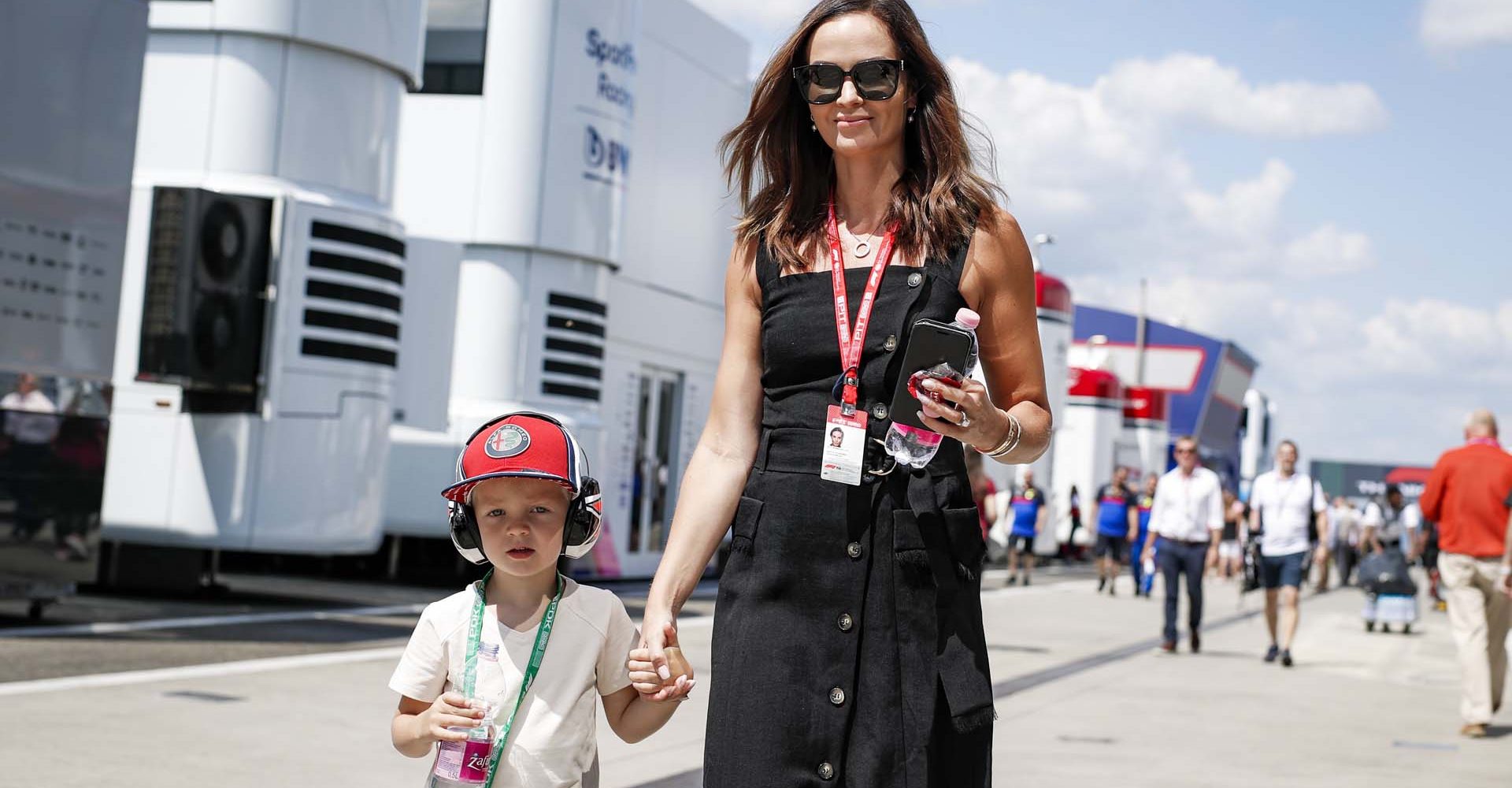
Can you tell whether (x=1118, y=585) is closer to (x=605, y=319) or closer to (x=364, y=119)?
(x=605, y=319)

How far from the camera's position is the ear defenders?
3248 millimetres

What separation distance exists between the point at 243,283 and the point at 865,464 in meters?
11.6

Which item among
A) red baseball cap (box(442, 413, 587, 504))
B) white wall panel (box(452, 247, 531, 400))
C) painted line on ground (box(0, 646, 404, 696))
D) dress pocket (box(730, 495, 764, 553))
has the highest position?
white wall panel (box(452, 247, 531, 400))

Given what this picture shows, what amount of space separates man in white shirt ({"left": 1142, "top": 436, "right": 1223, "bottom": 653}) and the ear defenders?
39.1ft

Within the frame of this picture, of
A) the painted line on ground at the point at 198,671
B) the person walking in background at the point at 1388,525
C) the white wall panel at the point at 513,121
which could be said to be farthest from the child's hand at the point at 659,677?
the white wall panel at the point at 513,121

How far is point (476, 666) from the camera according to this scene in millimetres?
3227

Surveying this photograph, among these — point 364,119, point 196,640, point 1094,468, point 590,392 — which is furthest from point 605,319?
point 1094,468

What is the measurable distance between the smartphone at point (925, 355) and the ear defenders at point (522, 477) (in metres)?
0.66

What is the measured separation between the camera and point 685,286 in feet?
77.6

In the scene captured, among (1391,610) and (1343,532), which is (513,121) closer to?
(1391,610)

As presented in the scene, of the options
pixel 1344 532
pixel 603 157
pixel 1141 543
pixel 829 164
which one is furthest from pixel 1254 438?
pixel 829 164

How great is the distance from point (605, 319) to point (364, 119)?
540 centimetres

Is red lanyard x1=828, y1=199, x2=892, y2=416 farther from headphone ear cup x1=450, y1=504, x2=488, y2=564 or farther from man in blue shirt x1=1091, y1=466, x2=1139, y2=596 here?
man in blue shirt x1=1091, y1=466, x2=1139, y2=596

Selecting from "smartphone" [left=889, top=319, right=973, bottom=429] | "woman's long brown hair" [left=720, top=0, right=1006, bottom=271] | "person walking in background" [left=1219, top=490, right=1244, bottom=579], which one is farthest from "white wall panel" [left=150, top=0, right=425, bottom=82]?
"person walking in background" [left=1219, top=490, right=1244, bottom=579]
